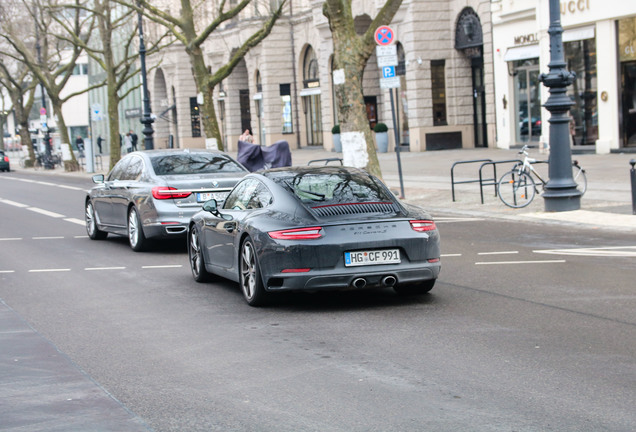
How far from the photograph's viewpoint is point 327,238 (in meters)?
8.75

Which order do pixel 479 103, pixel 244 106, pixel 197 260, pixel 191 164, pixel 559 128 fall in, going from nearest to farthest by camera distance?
pixel 197 260 → pixel 191 164 → pixel 559 128 → pixel 479 103 → pixel 244 106

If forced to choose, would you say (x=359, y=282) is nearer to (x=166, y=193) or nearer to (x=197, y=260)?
(x=197, y=260)

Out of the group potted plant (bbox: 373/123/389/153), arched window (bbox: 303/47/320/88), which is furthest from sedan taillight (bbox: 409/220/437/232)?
arched window (bbox: 303/47/320/88)

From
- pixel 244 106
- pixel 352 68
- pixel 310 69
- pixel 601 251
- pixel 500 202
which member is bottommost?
pixel 601 251

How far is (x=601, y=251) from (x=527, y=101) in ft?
77.4

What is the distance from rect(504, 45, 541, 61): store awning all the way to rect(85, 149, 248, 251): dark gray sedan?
21.2 meters

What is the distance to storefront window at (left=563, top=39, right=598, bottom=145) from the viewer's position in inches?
1220

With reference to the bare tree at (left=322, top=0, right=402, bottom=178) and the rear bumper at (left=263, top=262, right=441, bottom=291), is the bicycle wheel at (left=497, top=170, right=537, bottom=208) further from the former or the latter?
the rear bumper at (left=263, top=262, right=441, bottom=291)

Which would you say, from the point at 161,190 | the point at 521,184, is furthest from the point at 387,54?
the point at 161,190

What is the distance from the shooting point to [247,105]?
63.7 m

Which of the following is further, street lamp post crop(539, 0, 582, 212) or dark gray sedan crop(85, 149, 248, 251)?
street lamp post crop(539, 0, 582, 212)

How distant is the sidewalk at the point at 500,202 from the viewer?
16094 millimetres

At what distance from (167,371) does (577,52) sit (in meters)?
27.3

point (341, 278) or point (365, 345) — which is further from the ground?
point (341, 278)
